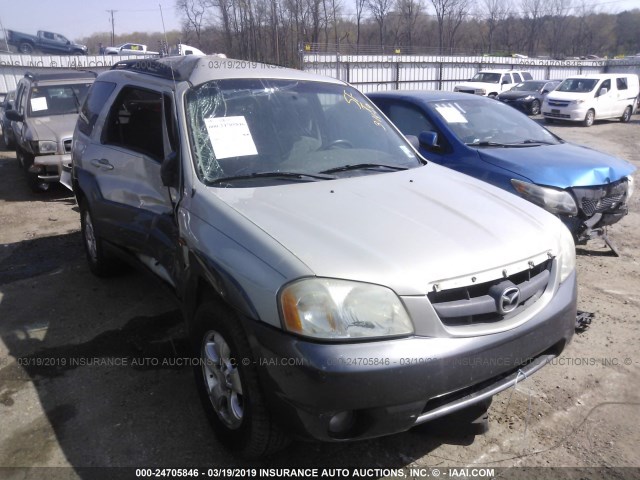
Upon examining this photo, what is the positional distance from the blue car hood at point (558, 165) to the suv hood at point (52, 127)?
22.3ft

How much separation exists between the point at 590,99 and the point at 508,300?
771 inches

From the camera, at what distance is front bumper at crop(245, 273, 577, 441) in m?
2.02

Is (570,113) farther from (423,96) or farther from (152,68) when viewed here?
(152,68)

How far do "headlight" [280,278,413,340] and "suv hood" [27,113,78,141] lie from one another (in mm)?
7863

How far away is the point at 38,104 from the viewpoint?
9422 mm

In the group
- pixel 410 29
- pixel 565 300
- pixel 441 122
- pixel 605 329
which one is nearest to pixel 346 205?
pixel 565 300

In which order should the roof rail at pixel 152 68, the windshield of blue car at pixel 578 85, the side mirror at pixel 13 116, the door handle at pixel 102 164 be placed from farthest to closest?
the windshield of blue car at pixel 578 85
the side mirror at pixel 13 116
the door handle at pixel 102 164
the roof rail at pixel 152 68

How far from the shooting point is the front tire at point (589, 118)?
1892 centimetres

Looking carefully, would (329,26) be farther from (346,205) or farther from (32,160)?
(346,205)

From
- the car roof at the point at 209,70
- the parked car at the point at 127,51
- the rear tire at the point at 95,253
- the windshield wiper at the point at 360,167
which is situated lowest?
the rear tire at the point at 95,253

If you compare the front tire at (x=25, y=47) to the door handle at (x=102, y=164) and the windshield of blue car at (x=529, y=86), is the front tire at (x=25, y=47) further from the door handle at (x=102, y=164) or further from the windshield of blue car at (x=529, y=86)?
the door handle at (x=102, y=164)

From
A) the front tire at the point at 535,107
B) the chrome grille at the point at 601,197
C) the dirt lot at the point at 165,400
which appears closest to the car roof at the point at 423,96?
the chrome grille at the point at 601,197

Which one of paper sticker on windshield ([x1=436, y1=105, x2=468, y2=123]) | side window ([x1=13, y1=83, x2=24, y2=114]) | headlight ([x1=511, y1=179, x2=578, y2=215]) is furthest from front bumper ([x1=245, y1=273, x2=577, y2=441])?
side window ([x1=13, y1=83, x2=24, y2=114])

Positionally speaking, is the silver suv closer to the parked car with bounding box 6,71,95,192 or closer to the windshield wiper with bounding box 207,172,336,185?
the windshield wiper with bounding box 207,172,336,185
